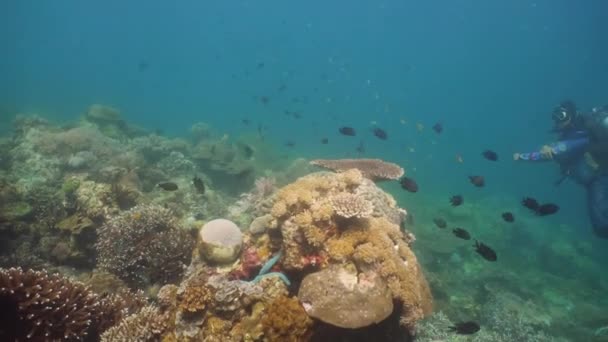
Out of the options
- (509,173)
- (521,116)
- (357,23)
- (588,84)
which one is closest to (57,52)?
(357,23)

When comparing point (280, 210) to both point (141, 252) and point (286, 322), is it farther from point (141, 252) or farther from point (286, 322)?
point (141, 252)

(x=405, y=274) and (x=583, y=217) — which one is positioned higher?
(x=405, y=274)

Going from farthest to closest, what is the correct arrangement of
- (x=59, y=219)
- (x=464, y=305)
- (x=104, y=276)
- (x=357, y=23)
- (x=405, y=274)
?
(x=357, y=23)
(x=464, y=305)
(x=59, y=219)
(x=104, y=276)
(x=405, y=274)

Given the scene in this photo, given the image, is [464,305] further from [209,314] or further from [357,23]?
[357,23]

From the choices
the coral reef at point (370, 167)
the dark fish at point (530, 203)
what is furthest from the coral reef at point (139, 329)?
the dark fish at point (530, 203)

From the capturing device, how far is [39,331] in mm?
4617

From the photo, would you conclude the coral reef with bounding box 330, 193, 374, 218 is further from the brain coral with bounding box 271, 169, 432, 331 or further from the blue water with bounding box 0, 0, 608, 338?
the blue water with bounding box 0, 0, 608, 338

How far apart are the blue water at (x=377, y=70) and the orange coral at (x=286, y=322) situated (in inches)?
1909

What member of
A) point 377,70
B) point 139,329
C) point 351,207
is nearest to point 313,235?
point 351,207

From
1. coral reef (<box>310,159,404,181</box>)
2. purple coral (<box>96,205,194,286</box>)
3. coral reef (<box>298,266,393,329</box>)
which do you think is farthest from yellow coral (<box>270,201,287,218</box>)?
coral reef (<box>310,159,404,181</box>)

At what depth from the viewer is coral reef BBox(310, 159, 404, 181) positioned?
26.9 feet

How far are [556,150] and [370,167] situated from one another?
836 centimetres

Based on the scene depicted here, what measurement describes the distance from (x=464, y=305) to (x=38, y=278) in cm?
1305

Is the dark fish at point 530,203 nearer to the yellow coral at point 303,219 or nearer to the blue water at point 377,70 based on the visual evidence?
the yellow coral at point 303,219
